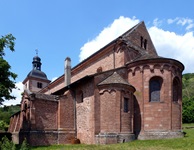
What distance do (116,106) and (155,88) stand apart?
15.1 feet

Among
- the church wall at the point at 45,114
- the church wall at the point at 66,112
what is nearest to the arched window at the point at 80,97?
the church wall at the point at 66,112

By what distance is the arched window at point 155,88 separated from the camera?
2156 centimetres

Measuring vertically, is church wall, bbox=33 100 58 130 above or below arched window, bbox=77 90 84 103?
below

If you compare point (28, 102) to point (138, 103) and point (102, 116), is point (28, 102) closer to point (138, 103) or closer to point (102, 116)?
point (102, 116)

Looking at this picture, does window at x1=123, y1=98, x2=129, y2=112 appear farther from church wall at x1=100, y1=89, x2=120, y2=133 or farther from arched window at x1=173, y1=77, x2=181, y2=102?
arched window at x1=173, y1=77, x2=181, y2=102

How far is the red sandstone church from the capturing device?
2008 cm

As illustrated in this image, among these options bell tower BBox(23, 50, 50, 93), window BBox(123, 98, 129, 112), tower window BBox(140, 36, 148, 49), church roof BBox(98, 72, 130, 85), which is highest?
tower window BBox(140, 36, 148, 49)

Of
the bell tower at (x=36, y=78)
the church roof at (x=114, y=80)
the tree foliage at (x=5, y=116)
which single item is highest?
the bell tower at (x=36, y=78)

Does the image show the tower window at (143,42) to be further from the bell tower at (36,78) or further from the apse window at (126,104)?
the bell tower at (36,78)

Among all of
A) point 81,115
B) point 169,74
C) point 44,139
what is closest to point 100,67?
point 81,115

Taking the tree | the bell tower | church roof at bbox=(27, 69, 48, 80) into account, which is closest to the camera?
the tree

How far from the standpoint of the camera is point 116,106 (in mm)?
19766

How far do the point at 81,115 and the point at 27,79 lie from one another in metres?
31.3

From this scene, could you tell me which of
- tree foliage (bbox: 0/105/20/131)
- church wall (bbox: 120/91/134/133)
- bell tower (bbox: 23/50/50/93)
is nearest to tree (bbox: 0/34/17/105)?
tree foliage (bbox: 0/105/20/131)
